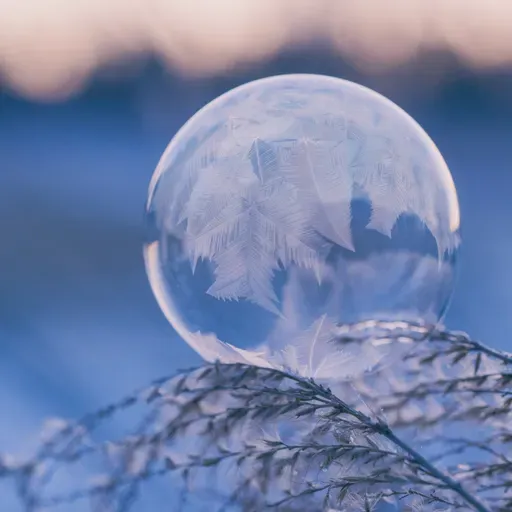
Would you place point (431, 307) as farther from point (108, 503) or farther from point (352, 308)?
point (108, 503)

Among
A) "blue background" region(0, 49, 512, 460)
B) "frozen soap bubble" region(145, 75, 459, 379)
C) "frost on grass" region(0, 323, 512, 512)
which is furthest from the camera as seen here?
"blue background" region(0, 49, 512, 460)

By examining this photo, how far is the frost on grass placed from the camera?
118 centimetres

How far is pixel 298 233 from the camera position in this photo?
62.0 inches

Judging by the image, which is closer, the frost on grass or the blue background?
the frost on grass

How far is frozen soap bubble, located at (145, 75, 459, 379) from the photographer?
1586 mm

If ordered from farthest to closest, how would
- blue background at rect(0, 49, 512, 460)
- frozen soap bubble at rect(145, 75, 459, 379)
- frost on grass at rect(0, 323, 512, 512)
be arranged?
blue background at rect(0, 49, 512, 460)
frozen soap bubble at rect(145, 75, 459, 379)
frost on grass at rect(0, 323, 512, 512)

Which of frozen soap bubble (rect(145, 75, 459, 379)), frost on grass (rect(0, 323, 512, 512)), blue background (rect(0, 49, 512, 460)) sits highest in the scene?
blue background (rect(0, 49, 512, 460))

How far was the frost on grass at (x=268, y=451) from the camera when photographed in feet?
3.88

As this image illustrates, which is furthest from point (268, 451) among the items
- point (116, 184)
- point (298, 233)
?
point (116, 184)

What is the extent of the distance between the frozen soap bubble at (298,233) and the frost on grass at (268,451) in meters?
0.26

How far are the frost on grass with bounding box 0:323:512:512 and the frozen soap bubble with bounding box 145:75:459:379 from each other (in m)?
0.26

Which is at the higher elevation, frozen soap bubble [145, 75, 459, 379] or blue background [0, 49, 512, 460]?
blue background [0, 49, 512, 460]

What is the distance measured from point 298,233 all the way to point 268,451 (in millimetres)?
495

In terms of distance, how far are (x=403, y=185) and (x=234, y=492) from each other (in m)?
0.71
